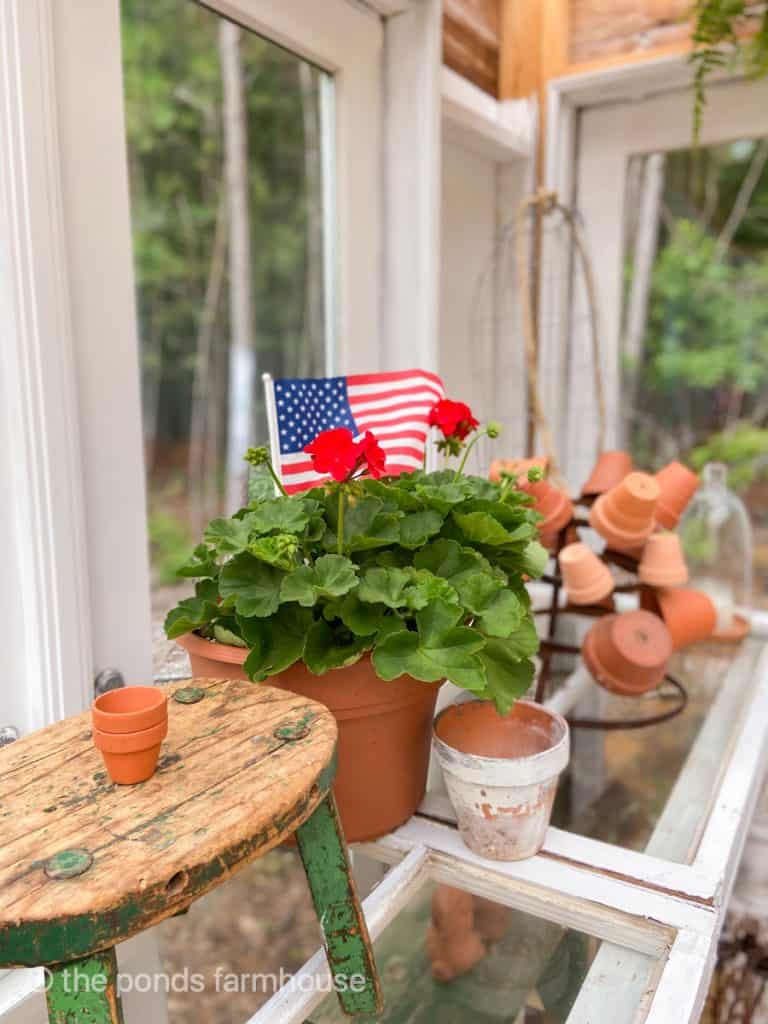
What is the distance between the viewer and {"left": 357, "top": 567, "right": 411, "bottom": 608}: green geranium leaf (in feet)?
2.25

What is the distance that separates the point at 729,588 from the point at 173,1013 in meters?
1.69

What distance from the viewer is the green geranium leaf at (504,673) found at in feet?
2.44

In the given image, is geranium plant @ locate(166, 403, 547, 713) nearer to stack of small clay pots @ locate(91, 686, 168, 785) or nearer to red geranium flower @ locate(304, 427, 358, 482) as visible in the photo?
red geranium flower @ locate(304, 427, 358, 482)

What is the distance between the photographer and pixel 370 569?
72 centimetres

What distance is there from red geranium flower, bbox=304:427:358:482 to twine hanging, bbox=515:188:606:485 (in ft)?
3.32

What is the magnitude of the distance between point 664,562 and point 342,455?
788 mm

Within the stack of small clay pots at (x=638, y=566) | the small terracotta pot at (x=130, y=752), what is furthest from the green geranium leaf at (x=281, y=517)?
the stack of small clay pots at (x=638, y=566)

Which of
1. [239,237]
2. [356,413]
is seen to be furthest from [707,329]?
[239,237]

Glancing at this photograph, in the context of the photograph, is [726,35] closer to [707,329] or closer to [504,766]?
[707,329]

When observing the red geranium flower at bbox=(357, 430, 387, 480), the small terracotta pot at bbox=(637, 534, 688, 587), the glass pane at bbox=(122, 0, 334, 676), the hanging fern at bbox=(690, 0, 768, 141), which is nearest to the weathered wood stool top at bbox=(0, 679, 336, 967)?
the red geranium flower at bbox=(357, 430, 387, 480)

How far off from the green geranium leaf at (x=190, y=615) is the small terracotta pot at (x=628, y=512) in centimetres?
69

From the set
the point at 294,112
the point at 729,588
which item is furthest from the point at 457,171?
the point at 294,112

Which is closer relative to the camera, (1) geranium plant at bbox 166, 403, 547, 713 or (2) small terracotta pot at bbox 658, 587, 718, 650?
(1) geranium plant at bbox 166, 403, 547, 713

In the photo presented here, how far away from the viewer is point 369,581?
2.31ft
